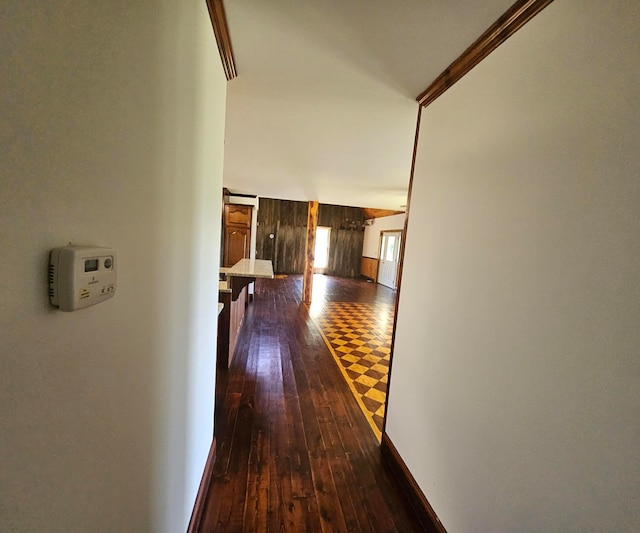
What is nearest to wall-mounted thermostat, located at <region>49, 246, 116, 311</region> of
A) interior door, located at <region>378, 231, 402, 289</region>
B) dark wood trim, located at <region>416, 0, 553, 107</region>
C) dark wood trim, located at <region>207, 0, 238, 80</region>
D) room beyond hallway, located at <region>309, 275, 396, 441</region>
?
dark wood trim, located at <region>207, 0, 238, 80</region>

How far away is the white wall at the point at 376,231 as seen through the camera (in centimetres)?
911

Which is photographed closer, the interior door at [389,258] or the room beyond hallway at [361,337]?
the room beyond hallway at [361,337]

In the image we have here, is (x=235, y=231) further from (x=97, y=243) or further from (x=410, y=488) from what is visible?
Answer: (x=97, y=243)

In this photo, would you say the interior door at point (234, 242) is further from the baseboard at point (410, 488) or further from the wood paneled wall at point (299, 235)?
the baseboard at point (410, 488)

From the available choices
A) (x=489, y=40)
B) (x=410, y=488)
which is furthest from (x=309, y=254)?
(x=489, y=40)

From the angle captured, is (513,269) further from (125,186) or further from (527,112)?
(125,186)

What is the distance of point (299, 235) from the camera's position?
36.9 feet

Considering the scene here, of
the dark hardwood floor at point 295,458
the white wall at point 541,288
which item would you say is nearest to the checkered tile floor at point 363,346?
the dark hardwood floor at point 295,458

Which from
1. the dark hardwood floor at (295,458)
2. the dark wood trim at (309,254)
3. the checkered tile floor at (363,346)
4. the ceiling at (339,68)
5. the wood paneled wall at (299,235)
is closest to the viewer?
the ceiling at (339,68)

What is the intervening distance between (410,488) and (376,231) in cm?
962

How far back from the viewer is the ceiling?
40.2 inches

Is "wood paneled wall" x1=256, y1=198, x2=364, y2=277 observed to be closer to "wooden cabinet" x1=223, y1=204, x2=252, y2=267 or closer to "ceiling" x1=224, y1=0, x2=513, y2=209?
"wooden cabinet" x1=223, y1=204, x2=252, y2=267

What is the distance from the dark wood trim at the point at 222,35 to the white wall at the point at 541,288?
42.5 inches

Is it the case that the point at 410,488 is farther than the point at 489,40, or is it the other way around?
the point at 410,488
